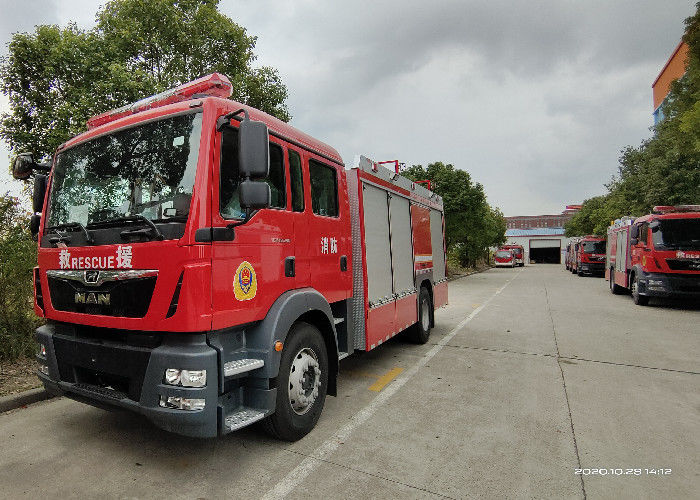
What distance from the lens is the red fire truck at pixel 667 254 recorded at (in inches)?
401

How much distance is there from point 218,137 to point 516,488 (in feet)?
10.2

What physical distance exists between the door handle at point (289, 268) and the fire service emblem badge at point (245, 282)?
1.26 ft

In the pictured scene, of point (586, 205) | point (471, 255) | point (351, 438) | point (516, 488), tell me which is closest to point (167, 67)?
point (351, 438)

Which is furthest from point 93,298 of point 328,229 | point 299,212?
point 328,229

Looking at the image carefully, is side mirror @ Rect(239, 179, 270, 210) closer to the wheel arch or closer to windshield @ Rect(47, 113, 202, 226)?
windshield @ Rect(47, 113, 202, 226)

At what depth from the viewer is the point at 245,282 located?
9.36 feet

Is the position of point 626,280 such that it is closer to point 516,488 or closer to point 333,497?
point 516,488

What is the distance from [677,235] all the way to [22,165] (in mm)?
13367

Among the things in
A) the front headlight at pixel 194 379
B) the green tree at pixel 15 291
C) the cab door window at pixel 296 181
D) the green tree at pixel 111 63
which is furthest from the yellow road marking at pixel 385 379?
the green tree at pixel 111 63

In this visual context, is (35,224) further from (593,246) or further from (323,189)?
(593,246)

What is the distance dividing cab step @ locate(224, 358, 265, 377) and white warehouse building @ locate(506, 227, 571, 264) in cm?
7057

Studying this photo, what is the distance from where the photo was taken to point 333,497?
2.59 metres

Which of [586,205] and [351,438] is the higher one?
[586,205]

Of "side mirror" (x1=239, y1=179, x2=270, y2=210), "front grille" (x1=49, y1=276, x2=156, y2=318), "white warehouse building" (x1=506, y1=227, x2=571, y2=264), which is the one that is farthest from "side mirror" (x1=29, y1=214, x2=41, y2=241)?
"white warehouse building" (x1=506, y1=227, x2=571, y2=264)
